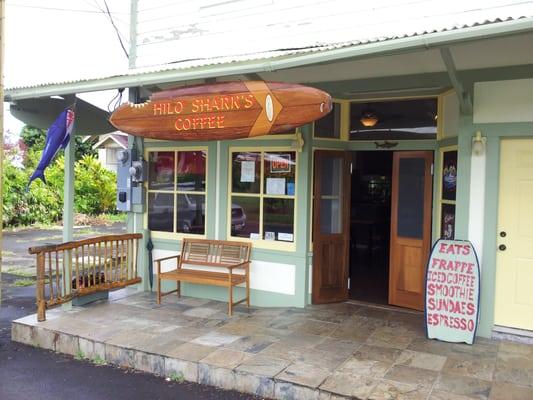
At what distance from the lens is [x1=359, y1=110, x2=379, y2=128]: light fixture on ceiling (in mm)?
6074

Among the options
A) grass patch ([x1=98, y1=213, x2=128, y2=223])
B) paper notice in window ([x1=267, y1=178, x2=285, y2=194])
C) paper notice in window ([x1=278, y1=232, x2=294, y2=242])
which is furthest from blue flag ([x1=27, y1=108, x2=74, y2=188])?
grass patch ([x1=98, y1=213, x2=128, y2=223])

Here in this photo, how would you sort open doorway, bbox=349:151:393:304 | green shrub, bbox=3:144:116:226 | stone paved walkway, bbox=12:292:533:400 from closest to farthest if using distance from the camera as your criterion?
1. stone paved walkway, bbox=12:292:533:400
2. open doorway, bbox=349:151:393:304
3. green shrub, bbox=3:144:116:226

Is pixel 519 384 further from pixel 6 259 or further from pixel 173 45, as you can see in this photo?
pixel 6 259

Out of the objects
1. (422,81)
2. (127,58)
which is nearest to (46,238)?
(127,58)

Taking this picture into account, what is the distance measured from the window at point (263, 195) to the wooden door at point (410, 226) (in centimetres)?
129

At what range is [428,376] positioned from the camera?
404 cm

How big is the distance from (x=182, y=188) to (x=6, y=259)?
573 centimetres

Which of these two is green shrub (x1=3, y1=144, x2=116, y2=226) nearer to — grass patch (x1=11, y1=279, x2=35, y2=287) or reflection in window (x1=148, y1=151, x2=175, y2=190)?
grass patch (x1=11, y1=279, x2=35, y2=287)

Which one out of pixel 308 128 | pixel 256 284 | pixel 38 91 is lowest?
pixel 256 284

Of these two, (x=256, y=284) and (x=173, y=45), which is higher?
(x=173, y=45)

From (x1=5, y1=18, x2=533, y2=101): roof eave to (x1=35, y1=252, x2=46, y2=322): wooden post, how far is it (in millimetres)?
1933

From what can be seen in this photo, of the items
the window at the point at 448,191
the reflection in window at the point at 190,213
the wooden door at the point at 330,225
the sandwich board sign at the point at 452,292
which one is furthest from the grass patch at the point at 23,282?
the window at the point at 448,191

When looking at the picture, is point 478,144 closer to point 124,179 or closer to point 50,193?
point 124,179

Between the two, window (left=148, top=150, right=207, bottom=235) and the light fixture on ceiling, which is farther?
window (left=148, top=150, right=207, bottom=235)
